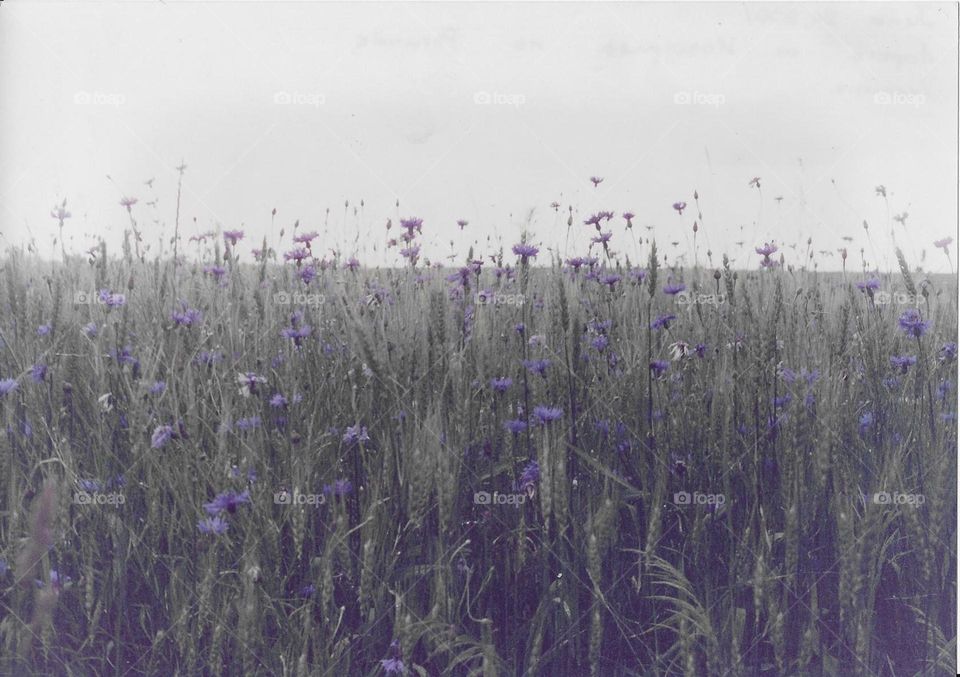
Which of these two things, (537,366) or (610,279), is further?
(610,279)

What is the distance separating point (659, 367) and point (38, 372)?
1500 mm

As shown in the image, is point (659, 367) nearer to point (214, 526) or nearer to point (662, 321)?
point (662, 321)

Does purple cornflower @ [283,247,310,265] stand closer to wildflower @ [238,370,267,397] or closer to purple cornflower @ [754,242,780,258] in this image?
wildflower @ [238,370,267,397]

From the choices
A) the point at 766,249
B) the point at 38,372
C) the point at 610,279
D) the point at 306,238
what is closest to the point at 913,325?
the point at 766,249

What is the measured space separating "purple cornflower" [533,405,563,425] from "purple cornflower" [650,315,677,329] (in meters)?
0.38

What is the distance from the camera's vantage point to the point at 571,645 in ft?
5.53

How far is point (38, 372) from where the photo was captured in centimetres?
190

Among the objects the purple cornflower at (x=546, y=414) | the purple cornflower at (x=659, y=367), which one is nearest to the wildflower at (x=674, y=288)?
the purple cornflower at (x=659, y=367)

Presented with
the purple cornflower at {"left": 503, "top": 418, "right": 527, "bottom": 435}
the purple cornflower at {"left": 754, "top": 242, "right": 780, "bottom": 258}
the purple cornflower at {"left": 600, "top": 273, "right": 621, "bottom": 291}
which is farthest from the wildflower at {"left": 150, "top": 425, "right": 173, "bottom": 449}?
the purple cornflower at {"left": 754, "top": 242, "right": 780, "bottom": 258}

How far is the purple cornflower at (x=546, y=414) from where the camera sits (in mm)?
1788

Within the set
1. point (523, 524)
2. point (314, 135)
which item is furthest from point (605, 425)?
point (314, 135)

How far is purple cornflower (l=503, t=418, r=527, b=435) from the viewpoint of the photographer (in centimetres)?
178

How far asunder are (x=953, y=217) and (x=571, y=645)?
59.4 inches

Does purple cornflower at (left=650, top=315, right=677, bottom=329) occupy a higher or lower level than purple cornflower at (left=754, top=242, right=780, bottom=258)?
lower
